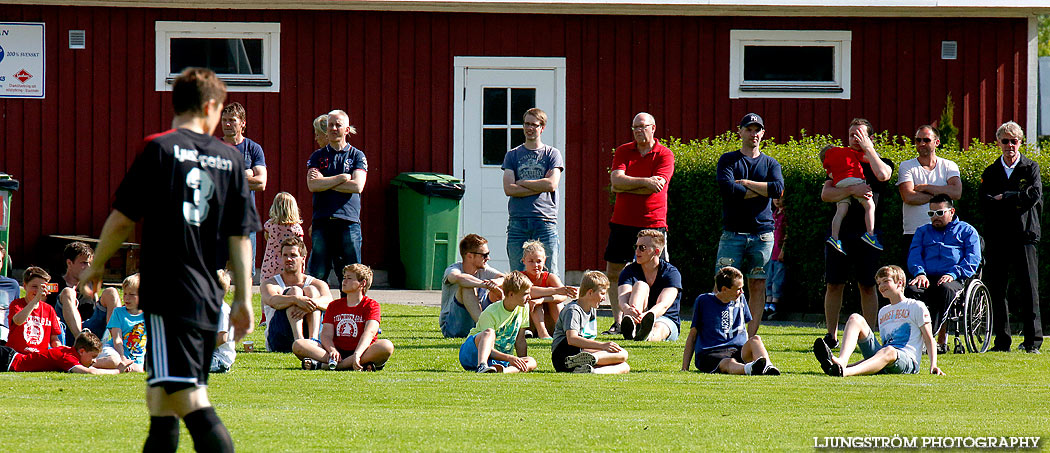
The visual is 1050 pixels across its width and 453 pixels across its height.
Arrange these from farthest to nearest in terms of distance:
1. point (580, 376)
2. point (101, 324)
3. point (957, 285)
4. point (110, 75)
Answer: point (110, 75) < point (957, 285) < point (101, 324) < point (580, 376)

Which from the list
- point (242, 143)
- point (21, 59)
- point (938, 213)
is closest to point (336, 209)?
point (242, 143)

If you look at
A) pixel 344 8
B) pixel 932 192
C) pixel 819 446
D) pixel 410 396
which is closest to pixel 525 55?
pixel 344 8

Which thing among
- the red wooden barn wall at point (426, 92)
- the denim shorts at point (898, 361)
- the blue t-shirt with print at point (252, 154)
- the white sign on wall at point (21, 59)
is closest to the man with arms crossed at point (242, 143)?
the blue t-shirt with print at point (252, 154)

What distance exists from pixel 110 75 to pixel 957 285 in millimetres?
10008

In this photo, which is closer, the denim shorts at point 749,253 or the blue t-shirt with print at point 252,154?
the denim shorts at point 749,253

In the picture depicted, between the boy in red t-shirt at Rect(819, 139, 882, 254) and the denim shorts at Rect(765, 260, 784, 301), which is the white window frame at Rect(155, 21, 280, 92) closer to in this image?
the denim shorts at Rect(765, 260, 784, 301)

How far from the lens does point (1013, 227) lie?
10602mm

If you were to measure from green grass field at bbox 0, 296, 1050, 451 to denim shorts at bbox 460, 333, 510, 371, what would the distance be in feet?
0.45

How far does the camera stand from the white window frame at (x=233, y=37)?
15.3 meters

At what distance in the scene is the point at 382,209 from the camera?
1574 cm

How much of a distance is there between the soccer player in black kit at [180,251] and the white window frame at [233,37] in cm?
1121

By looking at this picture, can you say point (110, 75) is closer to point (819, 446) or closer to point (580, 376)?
point (580, 376)

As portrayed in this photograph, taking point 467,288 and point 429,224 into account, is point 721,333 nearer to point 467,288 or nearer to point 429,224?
point 467,288

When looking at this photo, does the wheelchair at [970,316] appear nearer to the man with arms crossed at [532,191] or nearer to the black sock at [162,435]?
the man with arms crossed at [532,191]
